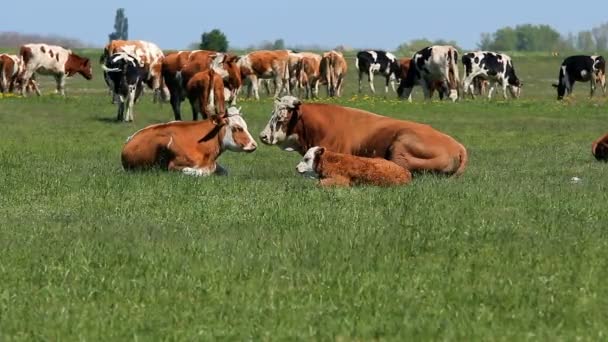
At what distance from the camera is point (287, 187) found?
13.8 m

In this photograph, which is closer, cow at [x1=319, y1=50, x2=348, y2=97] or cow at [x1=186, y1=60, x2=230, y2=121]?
cow at [x1=186, y1=60, x2=230, y2=121]

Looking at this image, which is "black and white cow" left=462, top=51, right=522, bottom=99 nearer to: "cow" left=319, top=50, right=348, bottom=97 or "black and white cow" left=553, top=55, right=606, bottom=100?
"black and white cow" left=553, top=55, right=606, bottom=100

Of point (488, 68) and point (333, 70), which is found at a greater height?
point (488, 68)

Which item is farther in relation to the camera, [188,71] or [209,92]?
[188,71]

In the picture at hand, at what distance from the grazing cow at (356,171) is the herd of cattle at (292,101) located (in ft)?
0.04

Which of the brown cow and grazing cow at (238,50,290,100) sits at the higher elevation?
the brown cow

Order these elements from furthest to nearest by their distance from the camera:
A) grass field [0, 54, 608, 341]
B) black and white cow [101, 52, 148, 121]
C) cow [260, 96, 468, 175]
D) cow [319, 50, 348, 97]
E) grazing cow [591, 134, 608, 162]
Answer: cow [319, 50, 348, 97] → black and white cow [101, 52, 148, 121] → grazing cow [591, 134, 608, 162] → cow [260, 96, 468, 175] → grass field [0, 54, 608, 341]

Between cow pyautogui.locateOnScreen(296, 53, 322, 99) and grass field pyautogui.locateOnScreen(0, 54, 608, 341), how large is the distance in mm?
37058

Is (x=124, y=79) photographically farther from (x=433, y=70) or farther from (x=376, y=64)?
(x=376, y=64)

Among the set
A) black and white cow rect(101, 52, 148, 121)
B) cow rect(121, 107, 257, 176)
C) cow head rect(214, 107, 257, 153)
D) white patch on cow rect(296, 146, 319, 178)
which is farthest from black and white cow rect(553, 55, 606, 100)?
white patch on cow rect(296, 146, 319, 178)

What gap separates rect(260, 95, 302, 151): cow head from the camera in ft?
54.3

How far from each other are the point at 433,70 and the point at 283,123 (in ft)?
99.2

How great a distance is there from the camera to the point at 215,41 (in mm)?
109812

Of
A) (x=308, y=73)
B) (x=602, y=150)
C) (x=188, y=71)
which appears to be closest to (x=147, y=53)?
(x=188, y=71)
